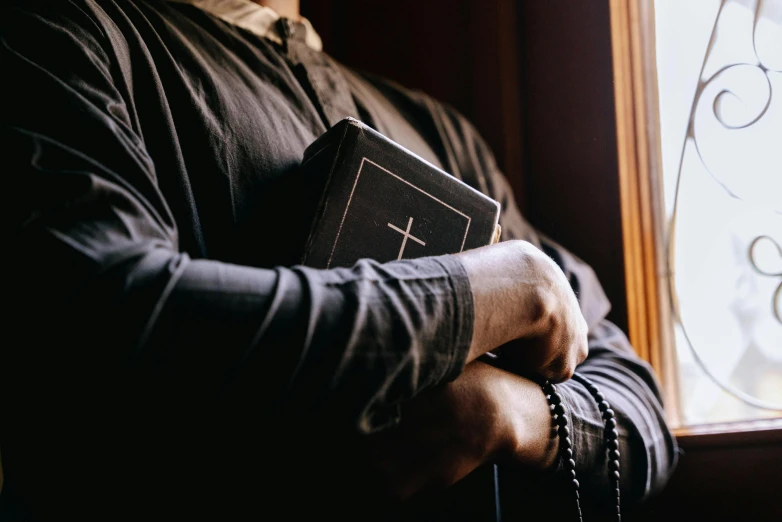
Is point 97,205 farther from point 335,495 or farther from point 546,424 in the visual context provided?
point 546,424

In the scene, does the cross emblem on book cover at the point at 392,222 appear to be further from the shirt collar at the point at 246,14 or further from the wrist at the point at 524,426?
the shirt collar at the point at 246,14

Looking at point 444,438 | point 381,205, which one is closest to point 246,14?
point 381,205

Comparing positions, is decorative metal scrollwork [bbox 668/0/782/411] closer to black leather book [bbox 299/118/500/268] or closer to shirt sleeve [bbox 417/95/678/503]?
shirt sleeve [bbox 417/95/678/503]

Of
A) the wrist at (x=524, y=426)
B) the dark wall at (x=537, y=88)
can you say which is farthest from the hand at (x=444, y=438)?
the dark wall at (x=537, y=88)

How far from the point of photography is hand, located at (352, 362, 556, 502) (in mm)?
612

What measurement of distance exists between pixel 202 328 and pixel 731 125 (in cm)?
113

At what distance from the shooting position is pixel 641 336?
129 cm

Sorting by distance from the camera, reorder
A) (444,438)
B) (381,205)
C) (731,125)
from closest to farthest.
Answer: (444,438), (381,205), (731,125)

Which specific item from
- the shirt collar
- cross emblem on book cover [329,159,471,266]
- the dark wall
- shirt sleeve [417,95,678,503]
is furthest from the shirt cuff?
the dark wall

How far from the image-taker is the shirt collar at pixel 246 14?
106 centimetres

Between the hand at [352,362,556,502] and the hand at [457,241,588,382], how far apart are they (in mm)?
49

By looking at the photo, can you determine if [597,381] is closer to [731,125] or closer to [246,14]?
[731,125]

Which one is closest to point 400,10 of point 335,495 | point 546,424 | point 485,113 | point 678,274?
point 485,113

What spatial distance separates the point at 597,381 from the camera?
3.16 ft
